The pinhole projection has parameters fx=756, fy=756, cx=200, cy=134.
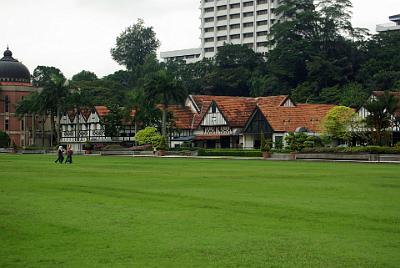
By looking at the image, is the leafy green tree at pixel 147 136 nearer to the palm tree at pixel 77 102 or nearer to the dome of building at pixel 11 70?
the palm tree at pixel 77 102

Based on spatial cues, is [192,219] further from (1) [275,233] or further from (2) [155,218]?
(1) [275,233]

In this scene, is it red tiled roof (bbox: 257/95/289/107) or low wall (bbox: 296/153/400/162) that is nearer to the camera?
low wall (bbox: 296/153/400/162)

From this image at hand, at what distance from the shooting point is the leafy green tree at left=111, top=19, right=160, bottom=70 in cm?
17512

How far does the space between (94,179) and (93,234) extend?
18377 mm

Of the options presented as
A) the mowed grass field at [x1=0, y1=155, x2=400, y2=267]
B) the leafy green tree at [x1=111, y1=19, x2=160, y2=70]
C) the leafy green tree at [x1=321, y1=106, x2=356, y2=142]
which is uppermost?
→ the leafy green tree at [x1=111, y1=19, x2=160, y2=70]

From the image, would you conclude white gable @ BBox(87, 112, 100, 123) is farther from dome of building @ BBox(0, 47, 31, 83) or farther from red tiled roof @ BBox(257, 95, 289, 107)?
red tiled roof @ BBox(257, 95, 289, 107)

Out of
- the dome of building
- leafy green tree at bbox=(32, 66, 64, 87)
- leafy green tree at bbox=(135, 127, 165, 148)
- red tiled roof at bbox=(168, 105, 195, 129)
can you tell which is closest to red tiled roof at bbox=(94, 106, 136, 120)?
red tiled roof at bbox=(168, 105, 195, 129)

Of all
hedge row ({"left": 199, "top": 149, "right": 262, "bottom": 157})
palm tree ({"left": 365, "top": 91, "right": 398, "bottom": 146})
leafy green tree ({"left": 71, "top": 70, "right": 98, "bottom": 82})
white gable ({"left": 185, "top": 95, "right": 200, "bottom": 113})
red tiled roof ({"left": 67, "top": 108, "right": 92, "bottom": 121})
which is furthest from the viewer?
leafy green tree ({"left": 71, "top": 70, "right": 98, "bottom": 82})

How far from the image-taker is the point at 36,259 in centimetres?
1276

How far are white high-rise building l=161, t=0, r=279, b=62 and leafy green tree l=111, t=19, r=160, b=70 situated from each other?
1521cm

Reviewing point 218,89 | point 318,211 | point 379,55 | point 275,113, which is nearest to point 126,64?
point 218,89

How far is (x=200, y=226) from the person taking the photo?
16.5 meters

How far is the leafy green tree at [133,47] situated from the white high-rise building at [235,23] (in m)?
15.2

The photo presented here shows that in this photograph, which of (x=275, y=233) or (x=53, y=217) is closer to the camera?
(x=275, y=233)
